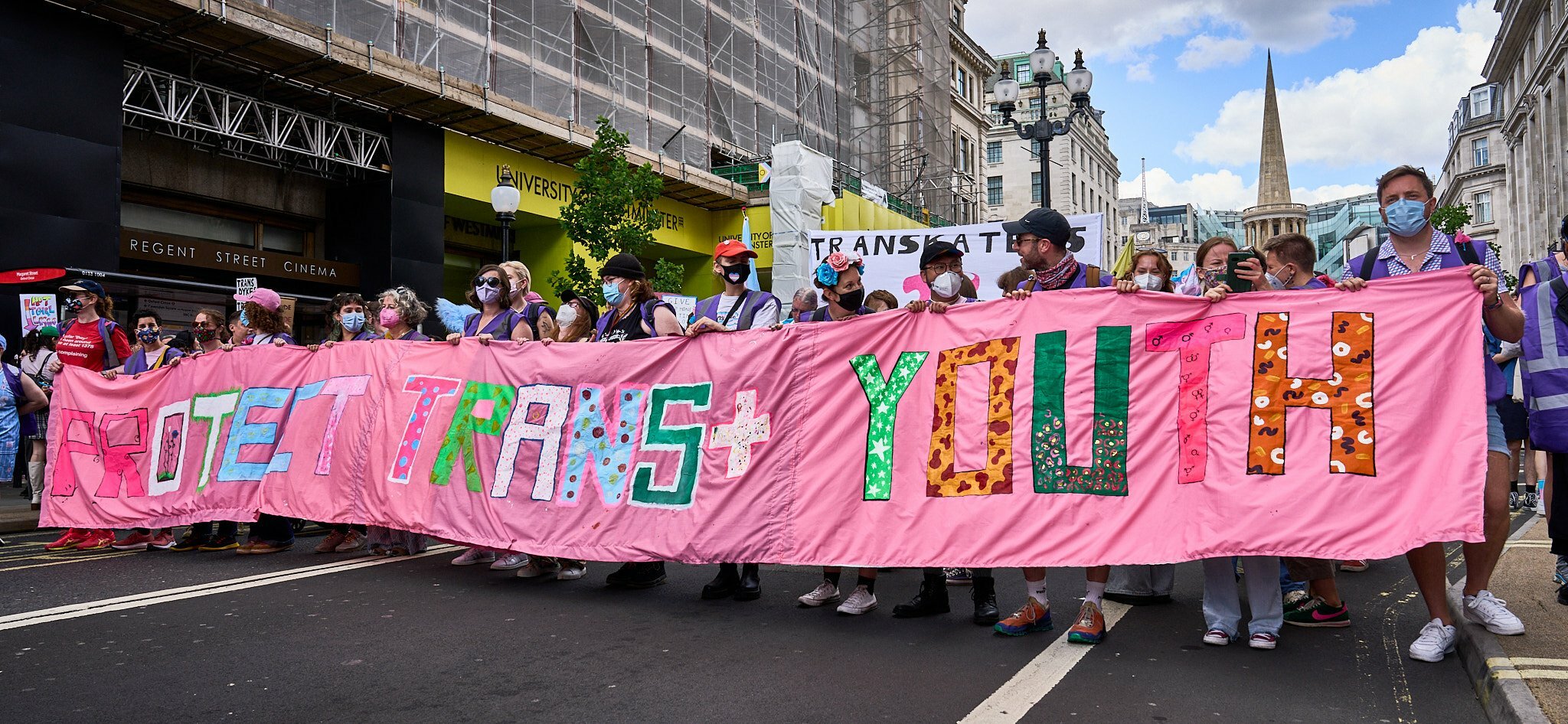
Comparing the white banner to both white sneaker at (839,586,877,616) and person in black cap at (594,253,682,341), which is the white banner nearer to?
person in black cap at (594,253,682,341)

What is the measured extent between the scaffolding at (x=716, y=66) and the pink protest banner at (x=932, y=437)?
36.9ft

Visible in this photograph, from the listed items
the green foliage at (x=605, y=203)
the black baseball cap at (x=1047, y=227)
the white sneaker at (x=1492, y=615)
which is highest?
the green foliage at (x=605, y=203)

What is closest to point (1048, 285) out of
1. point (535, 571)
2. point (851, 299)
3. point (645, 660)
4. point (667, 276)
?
point (851, 299)

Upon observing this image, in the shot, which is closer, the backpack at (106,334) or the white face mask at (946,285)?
the white face mask at (946,285)

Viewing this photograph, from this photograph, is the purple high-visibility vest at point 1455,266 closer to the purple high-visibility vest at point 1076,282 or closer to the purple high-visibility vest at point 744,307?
the purple high-visibility vest at point 1076,282

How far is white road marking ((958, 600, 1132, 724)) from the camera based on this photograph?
12.2 ft

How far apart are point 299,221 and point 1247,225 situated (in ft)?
476

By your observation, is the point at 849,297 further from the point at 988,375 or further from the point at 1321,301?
the point at 1321,301

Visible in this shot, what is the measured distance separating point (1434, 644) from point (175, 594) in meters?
6.48

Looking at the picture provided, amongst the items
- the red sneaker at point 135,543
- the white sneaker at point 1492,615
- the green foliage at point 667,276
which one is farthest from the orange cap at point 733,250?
the green foliage at point 667,276

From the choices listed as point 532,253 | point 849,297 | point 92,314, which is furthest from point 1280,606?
point 532,253

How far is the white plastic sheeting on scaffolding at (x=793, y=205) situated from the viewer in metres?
24.5

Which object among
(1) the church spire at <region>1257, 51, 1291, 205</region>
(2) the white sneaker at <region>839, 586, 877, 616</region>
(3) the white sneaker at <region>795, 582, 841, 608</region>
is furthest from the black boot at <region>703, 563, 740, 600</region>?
(1) the church spire at <region>1257, 51, 1291, 205</region>

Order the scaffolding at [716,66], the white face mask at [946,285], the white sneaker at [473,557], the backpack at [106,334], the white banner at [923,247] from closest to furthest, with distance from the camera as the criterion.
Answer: the white face mask at [946,285]
the white sneaker at [473,557]
the backpack at [106,334]
the white banner at [923,247]
the scaffolding at [716,66]
